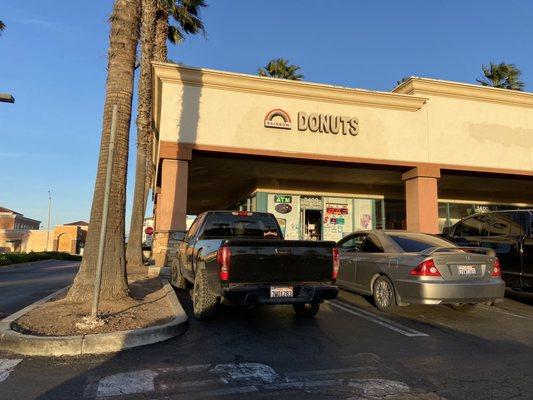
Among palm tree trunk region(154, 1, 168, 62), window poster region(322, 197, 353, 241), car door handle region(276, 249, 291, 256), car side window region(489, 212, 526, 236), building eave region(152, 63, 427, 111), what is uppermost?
palm tree trunk region(154, 1, 168, 62)

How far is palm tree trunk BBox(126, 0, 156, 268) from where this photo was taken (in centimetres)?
1964

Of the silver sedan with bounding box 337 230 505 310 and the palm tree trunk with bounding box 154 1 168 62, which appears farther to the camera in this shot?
the palm tree trunk with bounding box 154 1 168 62

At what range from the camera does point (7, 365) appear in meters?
5.25

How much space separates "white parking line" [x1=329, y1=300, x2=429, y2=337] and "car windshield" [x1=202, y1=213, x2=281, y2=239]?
185 centimetres

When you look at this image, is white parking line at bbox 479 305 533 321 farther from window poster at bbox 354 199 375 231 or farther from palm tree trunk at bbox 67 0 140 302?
window poster at bbox 354 199 375 231

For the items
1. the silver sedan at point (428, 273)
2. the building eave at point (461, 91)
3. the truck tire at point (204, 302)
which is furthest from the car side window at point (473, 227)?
the building eave at point (461, 91)

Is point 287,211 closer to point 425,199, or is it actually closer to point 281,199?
point 281,199

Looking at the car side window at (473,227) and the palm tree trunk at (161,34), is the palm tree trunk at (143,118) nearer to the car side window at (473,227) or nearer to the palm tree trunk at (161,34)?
the palm tree trunk at (161,34)

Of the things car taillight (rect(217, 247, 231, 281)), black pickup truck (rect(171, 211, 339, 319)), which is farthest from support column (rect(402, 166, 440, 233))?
car taillight (rect(217, 247, 231, 281))

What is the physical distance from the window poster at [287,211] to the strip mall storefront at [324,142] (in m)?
0.05

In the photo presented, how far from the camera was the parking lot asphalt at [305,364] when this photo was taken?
4480 millimetres

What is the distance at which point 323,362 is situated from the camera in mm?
5441

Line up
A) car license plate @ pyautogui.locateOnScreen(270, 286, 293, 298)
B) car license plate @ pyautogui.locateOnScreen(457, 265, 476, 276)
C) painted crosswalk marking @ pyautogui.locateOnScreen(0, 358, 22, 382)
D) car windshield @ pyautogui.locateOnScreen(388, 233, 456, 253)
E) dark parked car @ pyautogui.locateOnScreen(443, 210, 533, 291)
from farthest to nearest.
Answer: dark parked car @ pyautogui.locateOnScreen(443, 210, 533, 291), car windshield @ pyautogui.locateOnScreen(388, 233, 456, 253), car license plate @ pyautogui.locateOnScreen(457, 265, 476, 276), car license plate @ pyautogui.locateOnScreen(270, 286, 293, 298), painted crosswalk marking @ pyautogui.locateOnScreen(0, 358, 22, 382)

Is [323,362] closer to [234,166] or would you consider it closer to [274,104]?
[274,104]
